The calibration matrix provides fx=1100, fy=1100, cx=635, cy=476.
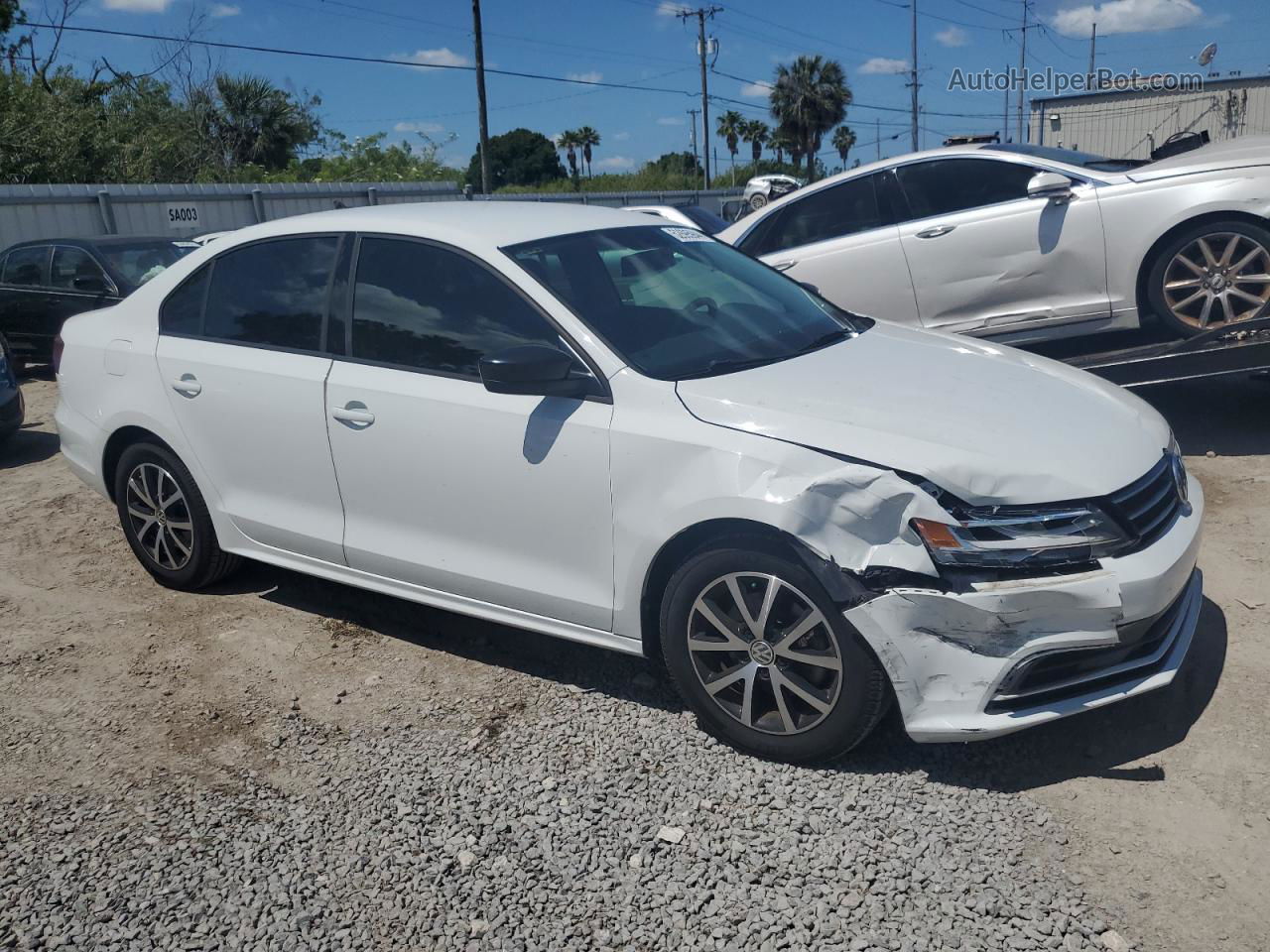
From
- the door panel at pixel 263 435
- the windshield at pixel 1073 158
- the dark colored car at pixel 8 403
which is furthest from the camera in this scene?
the dark colored car at pixel 8 403

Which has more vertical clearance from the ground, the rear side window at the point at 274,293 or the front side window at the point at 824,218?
the front side window at the point at 824,218

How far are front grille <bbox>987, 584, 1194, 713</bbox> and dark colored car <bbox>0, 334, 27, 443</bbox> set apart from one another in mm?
7544

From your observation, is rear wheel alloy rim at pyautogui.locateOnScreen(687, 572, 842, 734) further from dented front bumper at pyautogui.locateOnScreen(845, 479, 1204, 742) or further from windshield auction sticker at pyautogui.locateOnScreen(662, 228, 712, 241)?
windshield auction sticker at pyautogui.locateOnScreen(662, 228, 712, 241)

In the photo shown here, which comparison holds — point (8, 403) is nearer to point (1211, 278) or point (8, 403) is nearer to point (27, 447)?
point (27, 447)

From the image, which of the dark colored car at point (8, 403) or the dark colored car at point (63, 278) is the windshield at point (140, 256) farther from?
the dark colored car at point (8, 403)

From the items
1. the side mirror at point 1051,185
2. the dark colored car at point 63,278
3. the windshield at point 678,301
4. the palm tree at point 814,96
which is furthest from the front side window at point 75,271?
the palm tree at point 814,96

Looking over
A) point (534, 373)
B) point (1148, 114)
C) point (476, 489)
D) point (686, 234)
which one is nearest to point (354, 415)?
point (476, 489)

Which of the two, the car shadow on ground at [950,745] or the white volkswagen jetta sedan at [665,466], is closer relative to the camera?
the white volkswagen jetta sedan at [665,466]

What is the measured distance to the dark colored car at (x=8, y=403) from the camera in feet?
26.3

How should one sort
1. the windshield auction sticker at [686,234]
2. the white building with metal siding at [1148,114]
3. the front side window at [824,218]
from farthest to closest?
the white building with metal siding at [1148,114], the front side window at [824,218], the windshield auction sticker at [686,234]

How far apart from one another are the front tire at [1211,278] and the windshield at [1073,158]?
2.33ft

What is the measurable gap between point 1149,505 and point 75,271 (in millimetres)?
10525

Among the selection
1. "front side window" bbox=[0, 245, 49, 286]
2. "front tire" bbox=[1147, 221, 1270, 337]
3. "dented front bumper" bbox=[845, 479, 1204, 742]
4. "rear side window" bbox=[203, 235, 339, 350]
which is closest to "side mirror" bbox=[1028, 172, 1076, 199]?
"front tire" bbox=[1147, 221, 1270, 337]

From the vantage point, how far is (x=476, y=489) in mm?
3805
